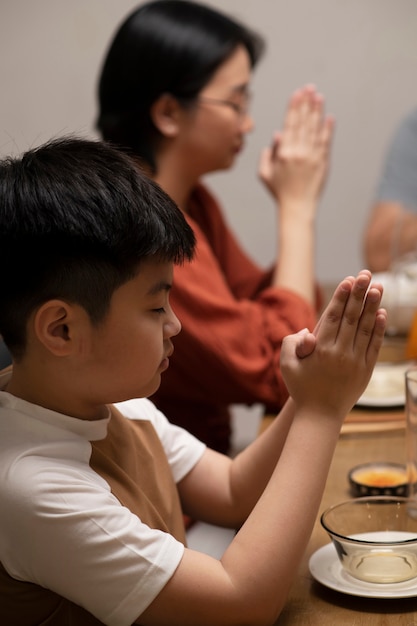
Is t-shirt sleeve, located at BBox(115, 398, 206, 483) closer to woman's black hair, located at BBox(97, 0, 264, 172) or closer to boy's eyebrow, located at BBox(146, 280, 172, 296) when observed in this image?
boy's eyebrow, located at BBox(146, 280, 172, 296)

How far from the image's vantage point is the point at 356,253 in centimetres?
317

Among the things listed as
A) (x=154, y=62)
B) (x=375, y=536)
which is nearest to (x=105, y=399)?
(x=375, y=536)

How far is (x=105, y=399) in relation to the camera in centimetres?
85

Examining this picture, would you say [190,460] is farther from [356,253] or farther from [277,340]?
[356,253]

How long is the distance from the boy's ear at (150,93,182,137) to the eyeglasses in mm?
52

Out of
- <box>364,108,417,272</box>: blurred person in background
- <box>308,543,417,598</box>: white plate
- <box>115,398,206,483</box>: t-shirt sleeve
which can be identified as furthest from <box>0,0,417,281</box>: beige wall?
<box>308,543,417,598</box>: white plate

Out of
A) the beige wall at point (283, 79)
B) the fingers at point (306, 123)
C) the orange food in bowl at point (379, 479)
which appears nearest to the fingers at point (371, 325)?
the orange food in bowl at point (379, 479)

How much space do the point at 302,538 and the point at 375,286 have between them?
0.77 ft

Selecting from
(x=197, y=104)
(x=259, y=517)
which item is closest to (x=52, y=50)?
(x=197, y=104)

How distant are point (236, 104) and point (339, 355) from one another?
1095 millimetres

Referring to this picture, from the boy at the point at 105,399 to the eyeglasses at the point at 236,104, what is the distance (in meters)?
0.95

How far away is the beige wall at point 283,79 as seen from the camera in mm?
2998

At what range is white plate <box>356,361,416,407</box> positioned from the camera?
4.64 ft

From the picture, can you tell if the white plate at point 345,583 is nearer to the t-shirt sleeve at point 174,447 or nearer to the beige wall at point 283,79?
the t-shirt sleeve at point 174,447
